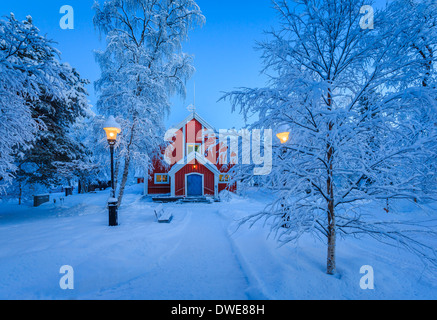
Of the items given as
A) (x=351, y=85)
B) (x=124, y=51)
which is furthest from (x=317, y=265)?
(x=124, y=51)

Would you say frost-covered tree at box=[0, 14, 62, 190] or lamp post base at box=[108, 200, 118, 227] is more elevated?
frost-covered tree at box=[0, 14, 62, 190]

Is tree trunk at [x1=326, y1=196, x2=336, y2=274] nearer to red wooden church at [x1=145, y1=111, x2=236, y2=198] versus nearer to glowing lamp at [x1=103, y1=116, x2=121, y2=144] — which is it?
glowing lamp at [x1=103, y1=116, x2=121, y2=144]

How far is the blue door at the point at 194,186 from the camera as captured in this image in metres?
19.7

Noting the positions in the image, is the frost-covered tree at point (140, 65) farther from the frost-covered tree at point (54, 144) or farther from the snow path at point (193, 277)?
the snow path at point (193, 277)

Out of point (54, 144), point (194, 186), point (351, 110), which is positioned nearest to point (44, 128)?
point (54, 144)

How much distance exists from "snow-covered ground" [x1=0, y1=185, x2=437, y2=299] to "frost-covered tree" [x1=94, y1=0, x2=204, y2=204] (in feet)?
20.5

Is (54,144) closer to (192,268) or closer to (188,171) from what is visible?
(192,268)

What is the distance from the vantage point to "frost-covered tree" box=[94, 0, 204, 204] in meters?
10.5

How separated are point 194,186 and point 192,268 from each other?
616 inches

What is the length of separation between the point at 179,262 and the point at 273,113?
4097 mm

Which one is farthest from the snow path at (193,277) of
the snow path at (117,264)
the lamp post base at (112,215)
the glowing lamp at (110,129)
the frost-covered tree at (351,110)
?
the glowing lamp at (110,129)

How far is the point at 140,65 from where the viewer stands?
407 inches

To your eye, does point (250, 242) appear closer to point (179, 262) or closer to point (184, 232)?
point (179, 262)

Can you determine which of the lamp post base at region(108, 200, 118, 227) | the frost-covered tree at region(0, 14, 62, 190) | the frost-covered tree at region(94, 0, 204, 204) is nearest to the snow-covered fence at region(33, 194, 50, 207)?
the frost-covered tree at region(94, 0, 204, 204)
